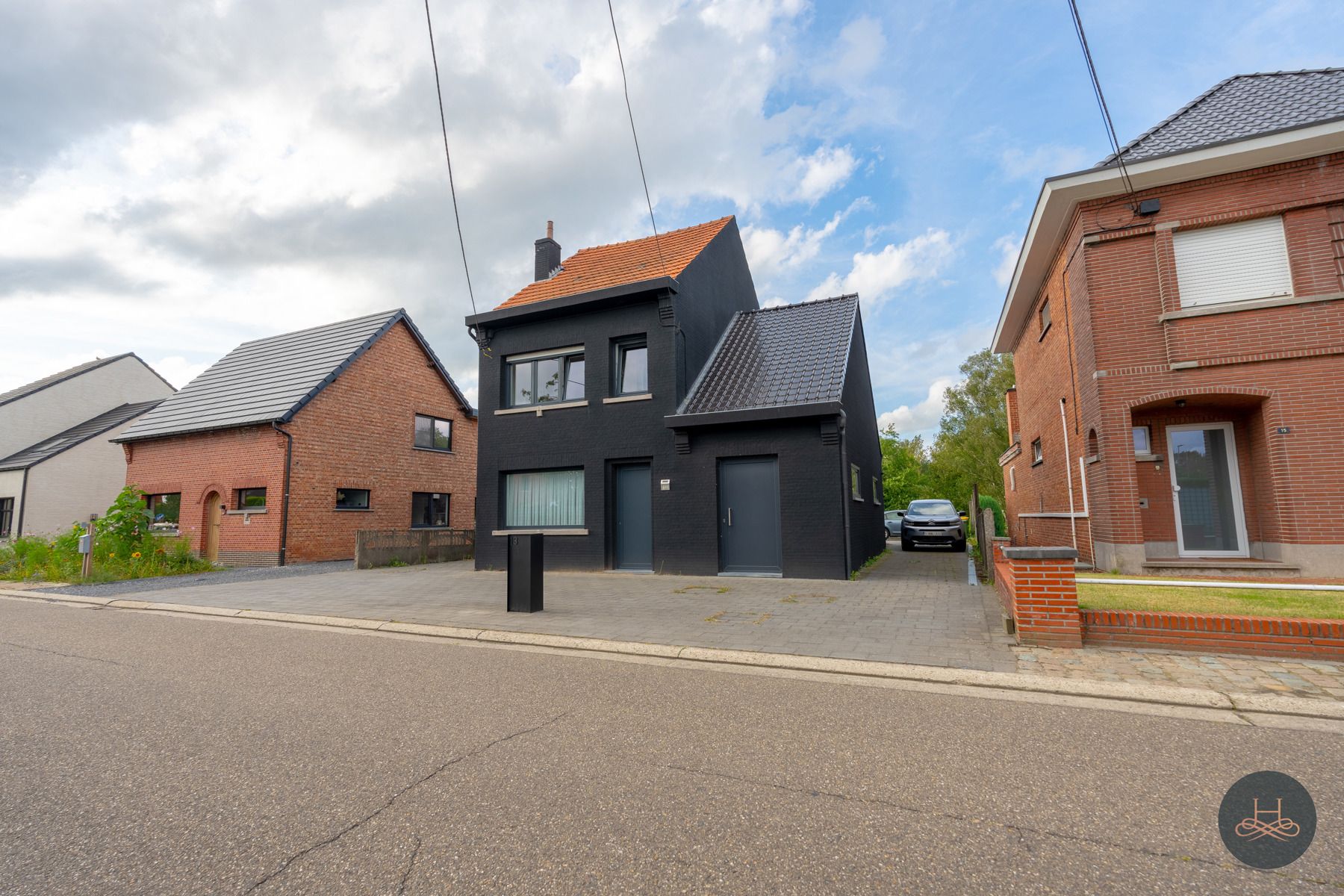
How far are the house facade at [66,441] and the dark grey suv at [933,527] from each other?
3021 centimetres

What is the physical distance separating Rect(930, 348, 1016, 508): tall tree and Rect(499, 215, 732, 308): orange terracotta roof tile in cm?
2641

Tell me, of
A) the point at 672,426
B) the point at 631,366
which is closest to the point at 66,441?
the point at 631,366

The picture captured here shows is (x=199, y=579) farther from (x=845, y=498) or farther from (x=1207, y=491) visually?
(x=1207, y=491)

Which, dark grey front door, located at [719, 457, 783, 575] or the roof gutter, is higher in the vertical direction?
the roof gutter

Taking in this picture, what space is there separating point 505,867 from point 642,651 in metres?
Result: 4.00

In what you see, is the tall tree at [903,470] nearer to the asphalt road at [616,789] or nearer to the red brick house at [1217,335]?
the red brick house at [1217,335]

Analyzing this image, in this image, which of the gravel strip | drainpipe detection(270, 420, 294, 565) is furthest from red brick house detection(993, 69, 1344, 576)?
drainpipe detection(270, 420, 294, 565)

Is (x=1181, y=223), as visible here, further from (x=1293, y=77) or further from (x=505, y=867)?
(x=505, y=867)

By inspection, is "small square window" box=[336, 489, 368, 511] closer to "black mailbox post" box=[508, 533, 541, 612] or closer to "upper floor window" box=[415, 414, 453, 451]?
"upper floor window" box=[415, 414, 453, 451]

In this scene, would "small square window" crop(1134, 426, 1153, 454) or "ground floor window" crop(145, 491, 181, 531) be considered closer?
"small square window" crop(1134, 426, 1153, 454)

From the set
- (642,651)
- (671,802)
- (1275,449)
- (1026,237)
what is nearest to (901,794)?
(671,802)

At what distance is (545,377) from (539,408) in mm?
935

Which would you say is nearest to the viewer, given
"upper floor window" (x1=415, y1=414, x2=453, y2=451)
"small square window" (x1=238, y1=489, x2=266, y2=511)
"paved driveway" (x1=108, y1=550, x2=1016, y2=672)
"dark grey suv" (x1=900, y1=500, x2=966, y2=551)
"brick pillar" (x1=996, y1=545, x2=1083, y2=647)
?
"brick pillar" (x1=996, y1=545, x2=1083, y2=647)

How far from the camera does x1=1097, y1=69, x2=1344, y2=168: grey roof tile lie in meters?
9.75
